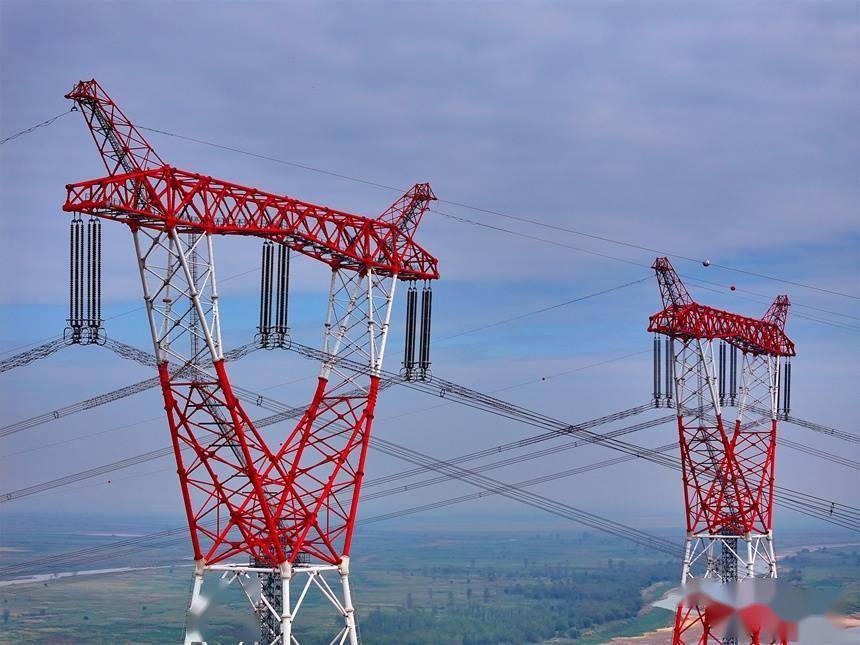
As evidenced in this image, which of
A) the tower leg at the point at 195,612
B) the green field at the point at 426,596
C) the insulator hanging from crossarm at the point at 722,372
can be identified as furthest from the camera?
the green field at the point at 426,596

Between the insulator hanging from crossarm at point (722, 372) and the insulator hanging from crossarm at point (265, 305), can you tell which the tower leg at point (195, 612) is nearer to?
the insulator hanging from crossarm at point (265, 305)

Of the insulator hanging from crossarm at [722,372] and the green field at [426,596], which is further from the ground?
the insulator hanging from crossarm at [722,372]

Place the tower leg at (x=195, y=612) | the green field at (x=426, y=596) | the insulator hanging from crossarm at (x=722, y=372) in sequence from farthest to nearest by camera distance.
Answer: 1. the green field at (x=426, y=596)
2. the insulator hanging from crossarm at (x=722, y=372)
3. the tower leg at (x=195, y=612)

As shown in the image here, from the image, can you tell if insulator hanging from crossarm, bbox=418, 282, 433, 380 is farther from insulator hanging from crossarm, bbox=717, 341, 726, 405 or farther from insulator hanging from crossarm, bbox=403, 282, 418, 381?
insulator hanging from crossarm, bbox=717, 341, 726, 405

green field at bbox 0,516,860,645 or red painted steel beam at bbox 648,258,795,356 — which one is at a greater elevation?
red painted steel beam at bbox 648,258,795,356

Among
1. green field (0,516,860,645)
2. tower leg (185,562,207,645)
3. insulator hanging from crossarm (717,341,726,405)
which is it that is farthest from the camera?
green field (0,516,860,645)

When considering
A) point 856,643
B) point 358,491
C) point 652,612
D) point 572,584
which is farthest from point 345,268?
point 572,584

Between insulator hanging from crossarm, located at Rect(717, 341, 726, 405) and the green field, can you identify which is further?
the green field

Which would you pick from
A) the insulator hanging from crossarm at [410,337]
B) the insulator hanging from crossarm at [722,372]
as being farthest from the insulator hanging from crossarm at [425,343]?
the insulator hanging from crossarm at [722,372]

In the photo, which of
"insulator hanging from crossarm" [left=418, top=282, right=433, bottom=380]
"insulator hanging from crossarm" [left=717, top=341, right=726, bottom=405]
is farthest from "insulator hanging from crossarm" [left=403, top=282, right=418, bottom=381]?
"insulator hanging from crossarm" [left=717, top=341, right=726, bottom=405]

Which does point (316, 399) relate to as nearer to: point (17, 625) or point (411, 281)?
point (411, 281)

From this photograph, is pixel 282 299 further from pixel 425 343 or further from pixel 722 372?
pixel 722 372
